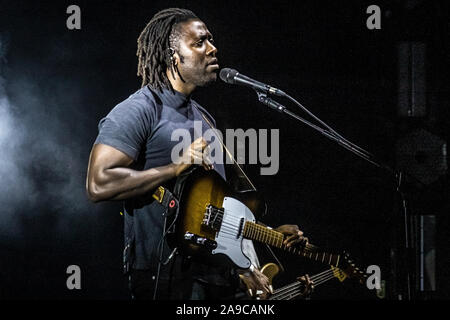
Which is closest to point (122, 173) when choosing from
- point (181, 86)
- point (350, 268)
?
point (181, 86)

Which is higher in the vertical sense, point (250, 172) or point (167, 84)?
point (167, 84)

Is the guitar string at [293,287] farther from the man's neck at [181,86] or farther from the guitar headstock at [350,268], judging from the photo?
the man's neck at [181,86]

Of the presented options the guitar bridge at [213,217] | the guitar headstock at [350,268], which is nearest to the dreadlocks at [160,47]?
the guitar bridge at [213,217]

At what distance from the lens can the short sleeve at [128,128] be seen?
2.17 metres

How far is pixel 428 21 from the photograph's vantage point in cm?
392

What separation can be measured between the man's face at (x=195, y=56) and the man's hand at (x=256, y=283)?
1066mm

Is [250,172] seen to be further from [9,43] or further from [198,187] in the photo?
[9,43]

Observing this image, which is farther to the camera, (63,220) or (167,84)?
(63,220)

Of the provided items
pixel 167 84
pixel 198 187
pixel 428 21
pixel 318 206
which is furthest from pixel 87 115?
pixel 428 21

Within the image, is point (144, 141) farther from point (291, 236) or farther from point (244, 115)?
point (244, 115)

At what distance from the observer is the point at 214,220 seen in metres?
2.32
